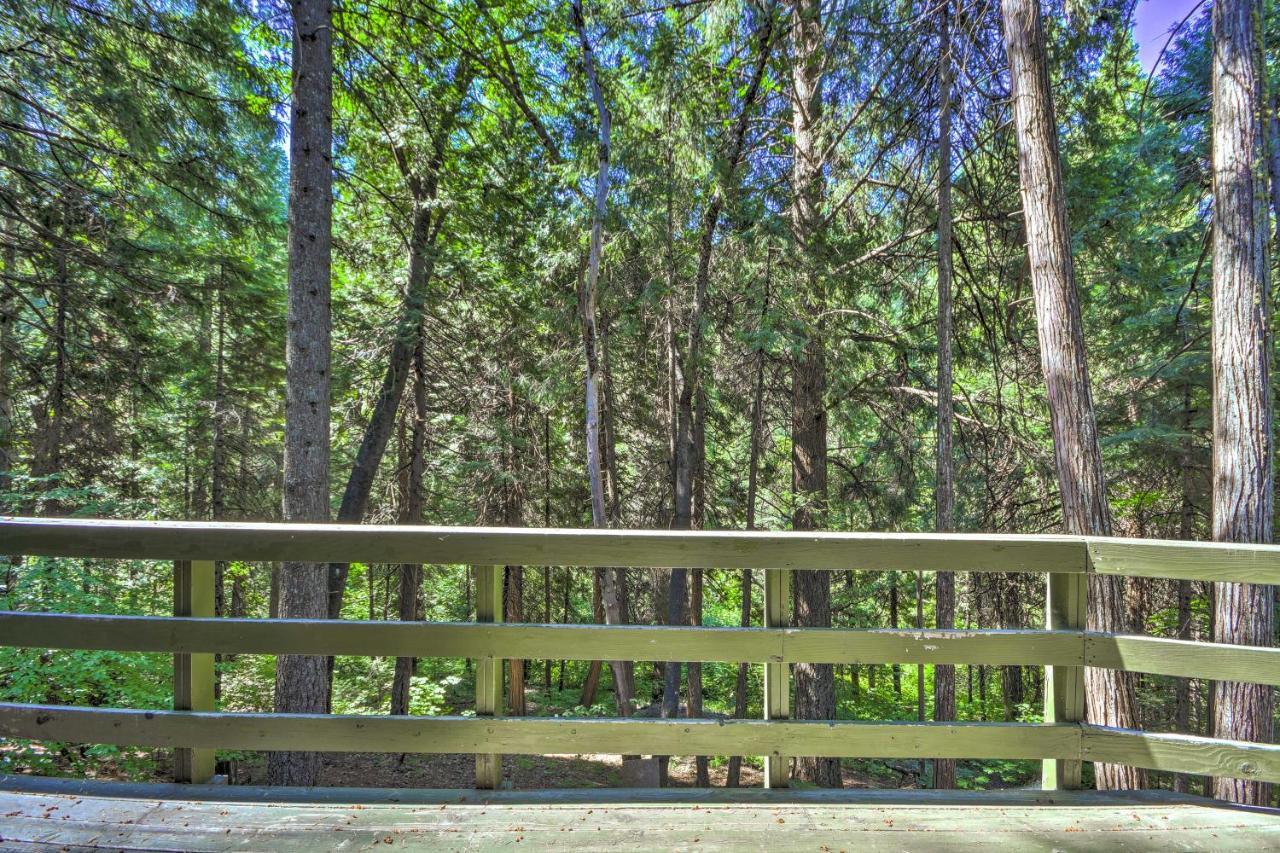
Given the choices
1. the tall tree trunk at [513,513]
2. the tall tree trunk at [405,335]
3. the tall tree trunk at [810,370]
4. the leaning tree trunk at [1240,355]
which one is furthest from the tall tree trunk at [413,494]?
the leaning tree trunk at [1240,355]

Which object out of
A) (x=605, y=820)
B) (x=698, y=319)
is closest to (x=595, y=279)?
(x=698, y=319)

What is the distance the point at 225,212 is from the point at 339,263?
11.3 ft

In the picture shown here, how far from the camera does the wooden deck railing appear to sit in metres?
2.10

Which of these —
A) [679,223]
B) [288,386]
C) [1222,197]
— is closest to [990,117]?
[1222,197]

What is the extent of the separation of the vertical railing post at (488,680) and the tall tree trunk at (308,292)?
3.37m

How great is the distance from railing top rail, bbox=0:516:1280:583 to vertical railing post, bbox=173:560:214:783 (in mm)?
88

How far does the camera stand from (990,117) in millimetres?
6332

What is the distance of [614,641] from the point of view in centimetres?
213

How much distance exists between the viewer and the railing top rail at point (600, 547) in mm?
2121

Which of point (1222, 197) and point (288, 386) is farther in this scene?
point (288, 386)

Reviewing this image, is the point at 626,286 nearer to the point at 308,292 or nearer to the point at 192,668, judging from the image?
the point at 308,292

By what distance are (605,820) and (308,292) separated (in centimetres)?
459

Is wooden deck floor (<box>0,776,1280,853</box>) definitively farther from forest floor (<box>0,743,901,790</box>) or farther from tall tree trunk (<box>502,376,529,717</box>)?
tall tree trunk (<box>502,376,529,717</box>)

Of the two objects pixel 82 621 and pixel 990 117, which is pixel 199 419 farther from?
pixel 990 117
